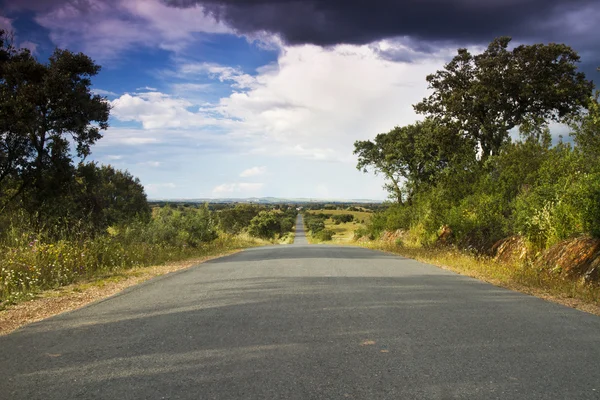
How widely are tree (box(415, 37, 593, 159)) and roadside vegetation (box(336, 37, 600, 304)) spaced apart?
0.05 m

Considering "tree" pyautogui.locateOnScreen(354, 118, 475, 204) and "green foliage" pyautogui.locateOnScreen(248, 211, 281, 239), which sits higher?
"tree" pyautogui.locateOnScreen(354, 118, 475, 204)

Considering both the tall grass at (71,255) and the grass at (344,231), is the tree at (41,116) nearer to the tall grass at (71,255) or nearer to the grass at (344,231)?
the tall grass at (71,255)

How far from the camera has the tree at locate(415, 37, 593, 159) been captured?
64.0 feet

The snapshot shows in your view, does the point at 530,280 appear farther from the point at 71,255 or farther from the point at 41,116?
the point at 41,116

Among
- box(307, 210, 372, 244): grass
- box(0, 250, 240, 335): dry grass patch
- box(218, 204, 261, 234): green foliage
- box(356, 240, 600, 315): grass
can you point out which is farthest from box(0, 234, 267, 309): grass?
box(218, 204, 261, 234): green foliage

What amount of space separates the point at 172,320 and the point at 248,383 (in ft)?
7.78

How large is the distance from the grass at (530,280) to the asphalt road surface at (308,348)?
670 mm

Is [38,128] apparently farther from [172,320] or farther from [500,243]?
[500,243]

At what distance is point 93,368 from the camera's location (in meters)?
3.80

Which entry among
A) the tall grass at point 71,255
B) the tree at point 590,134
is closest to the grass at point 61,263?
the tall grass at point 71,255

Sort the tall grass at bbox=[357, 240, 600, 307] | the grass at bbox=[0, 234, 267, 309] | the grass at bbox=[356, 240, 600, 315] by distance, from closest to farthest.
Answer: the grass at bbox=[356, 240, 600, 315] → the tall grass at bbox=[357, 240, 600, 307] → the grass at bbox=[0, 234, 267, 309]

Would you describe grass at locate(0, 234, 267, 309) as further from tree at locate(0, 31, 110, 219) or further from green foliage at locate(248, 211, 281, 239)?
green foliage at locate(248, 211, 281, 239)

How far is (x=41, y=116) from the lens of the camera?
14703 mm

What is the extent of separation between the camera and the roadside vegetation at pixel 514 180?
30.6 ft
